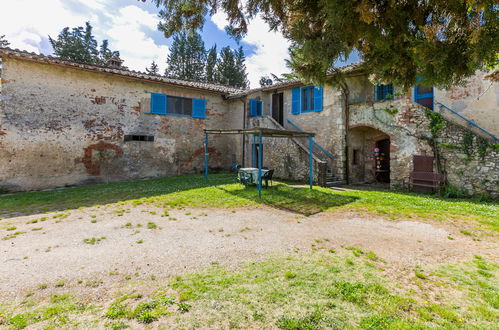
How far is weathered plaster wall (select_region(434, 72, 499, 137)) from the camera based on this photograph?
9.82 meters

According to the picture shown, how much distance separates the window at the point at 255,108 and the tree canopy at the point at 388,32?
11.5 metres

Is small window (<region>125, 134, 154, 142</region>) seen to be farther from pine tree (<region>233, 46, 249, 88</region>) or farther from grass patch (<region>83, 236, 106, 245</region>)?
pine tree (<region>233, 46, 249, 88</region>)

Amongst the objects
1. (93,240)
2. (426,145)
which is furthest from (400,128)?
(93,240)

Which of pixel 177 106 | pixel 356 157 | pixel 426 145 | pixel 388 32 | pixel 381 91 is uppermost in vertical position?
pixel 381 91

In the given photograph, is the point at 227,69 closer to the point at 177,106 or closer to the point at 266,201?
the point at 177,106

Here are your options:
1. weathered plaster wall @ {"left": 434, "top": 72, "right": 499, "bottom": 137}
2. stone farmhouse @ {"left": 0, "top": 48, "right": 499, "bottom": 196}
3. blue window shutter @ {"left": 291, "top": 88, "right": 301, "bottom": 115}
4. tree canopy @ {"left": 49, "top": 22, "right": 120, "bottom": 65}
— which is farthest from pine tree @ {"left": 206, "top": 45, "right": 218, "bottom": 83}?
weathered plaster wall @ {"left": 434, "top": 72, "right": 499, "bottom": 137}

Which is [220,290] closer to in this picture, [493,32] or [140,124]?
[493,32]

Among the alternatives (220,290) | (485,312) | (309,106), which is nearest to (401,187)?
(309,106)

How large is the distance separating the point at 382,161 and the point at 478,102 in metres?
4.68

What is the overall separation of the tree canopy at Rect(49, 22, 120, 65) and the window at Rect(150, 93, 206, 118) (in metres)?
20.4

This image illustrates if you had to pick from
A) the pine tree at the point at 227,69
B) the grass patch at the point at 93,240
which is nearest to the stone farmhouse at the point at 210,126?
the grass patch at the point at 93,240

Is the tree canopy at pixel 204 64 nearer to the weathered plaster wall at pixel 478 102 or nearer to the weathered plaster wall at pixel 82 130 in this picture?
the weathered plaster wall at pixel 82 130

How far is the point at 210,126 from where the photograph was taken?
15.8 meters

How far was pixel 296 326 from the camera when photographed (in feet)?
7.89
